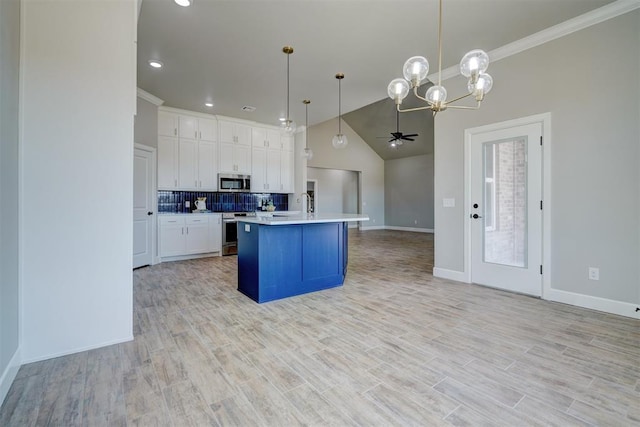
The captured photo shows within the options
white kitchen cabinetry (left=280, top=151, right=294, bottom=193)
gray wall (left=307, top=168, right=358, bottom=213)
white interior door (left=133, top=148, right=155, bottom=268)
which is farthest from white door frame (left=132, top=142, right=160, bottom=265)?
gray wall (left=307, top=168, right=358, bottom=213)

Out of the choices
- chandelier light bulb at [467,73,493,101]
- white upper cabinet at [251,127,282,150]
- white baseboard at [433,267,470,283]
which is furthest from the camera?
white upper cabinet at [251,127,282,150]

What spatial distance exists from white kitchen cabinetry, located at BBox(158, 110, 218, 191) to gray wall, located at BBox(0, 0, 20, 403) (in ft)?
12.6

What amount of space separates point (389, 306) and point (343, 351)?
1.10 metres

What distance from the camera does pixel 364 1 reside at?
107 inches

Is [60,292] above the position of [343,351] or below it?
above

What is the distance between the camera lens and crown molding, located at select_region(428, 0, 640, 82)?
2.71 m

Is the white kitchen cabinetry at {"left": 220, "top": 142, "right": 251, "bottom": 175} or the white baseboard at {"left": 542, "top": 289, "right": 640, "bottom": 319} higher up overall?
the white kitchen cabinetry at {"left": 220, "top": 142, "right": 251, "bottom": 175}

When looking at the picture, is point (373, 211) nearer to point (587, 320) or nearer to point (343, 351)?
point (587, 320)

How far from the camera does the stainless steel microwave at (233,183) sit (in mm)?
6302

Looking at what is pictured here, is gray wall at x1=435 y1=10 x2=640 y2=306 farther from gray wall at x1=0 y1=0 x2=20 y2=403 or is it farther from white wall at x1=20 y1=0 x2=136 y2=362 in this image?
gray wall at x1=0 y1=0 x2=20 y2=403

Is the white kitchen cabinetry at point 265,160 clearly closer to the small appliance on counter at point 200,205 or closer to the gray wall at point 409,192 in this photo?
the small appliance on counter at point 200,205

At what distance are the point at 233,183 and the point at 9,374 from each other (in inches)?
196

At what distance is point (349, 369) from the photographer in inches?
75.5

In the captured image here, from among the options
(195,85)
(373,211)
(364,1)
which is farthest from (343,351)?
(373,211)
